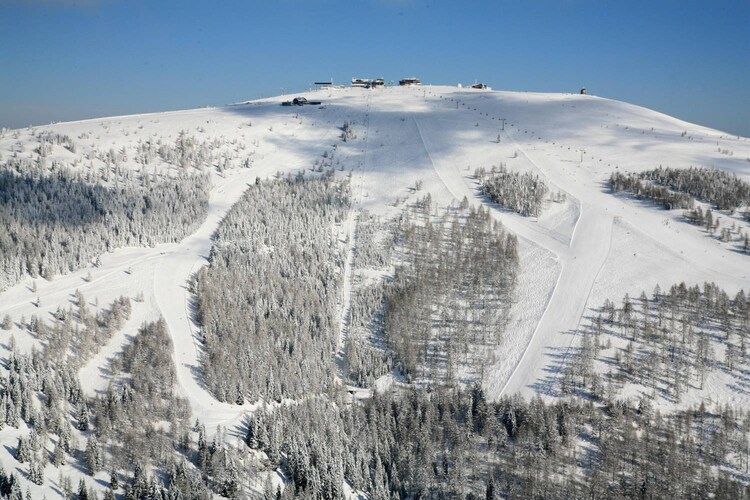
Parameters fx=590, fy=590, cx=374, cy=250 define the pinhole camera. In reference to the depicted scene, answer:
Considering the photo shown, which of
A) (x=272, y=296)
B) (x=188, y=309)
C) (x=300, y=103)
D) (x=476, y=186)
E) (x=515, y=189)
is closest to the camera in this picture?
(x=188, y=309)

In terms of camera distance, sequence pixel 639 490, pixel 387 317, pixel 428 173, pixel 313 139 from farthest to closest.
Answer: pixel 313 139 < pixel 428 173 < pixel 387 317 < pixel 639 490

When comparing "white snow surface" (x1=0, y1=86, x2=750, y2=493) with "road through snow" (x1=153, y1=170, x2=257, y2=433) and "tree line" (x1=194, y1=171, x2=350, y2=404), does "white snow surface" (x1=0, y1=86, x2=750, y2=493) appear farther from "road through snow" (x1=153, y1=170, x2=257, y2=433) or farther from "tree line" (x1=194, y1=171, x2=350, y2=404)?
"tree line" (x1=194, y1=171, x2=350, y2=404)

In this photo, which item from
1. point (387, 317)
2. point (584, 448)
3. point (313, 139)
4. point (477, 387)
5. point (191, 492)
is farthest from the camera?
point (313, 139)

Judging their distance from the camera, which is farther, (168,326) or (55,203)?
(55,203)

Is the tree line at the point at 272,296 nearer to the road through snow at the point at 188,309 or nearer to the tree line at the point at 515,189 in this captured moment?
the road through snow at the point at 188,309

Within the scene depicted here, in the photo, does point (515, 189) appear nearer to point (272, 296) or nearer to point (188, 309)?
point (272, 296)

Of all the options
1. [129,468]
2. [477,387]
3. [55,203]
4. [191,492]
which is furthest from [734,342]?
Answer: [55,203]

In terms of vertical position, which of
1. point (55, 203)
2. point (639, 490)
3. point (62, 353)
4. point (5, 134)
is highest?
point (5, 134)

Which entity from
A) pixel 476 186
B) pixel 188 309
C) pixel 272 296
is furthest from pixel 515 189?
pixel 188 309

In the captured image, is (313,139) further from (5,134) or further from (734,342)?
(734,342)
